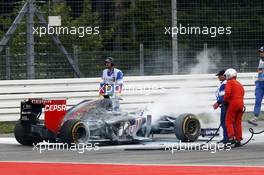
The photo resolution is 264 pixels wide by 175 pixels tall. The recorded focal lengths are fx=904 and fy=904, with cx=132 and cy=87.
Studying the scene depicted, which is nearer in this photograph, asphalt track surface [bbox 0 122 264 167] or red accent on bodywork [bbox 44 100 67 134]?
asphalt track surface [bbox 0 122 264 167]

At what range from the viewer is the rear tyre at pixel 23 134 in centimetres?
1747

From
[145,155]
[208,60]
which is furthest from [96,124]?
[208,60]

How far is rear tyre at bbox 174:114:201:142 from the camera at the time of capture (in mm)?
17188

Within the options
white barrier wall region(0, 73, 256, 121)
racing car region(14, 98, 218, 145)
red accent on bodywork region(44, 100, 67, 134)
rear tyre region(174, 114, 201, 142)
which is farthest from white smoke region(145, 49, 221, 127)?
red accent on bodywork region(44, 100, 67, 134)

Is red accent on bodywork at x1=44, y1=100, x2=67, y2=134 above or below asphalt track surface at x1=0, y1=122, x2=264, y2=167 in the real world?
above

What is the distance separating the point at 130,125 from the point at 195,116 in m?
1.35

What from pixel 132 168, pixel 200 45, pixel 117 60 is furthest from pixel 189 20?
pixel 132 168

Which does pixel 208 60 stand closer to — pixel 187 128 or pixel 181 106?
pixel 181 106
